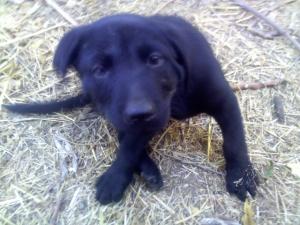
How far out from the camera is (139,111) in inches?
84.1

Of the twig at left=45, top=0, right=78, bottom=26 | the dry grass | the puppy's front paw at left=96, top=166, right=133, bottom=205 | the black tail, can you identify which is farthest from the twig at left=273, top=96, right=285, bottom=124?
the twig at left=45, top=0, right=78, bottom=26

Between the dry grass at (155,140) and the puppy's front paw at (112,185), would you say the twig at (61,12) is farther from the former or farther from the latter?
the puppy's front paw at (112,185)

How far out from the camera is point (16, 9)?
13.3ft

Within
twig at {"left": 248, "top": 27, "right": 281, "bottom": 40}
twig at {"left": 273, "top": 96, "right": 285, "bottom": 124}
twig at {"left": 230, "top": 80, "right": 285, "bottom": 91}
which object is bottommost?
twig at {"left": 273, "top": 96, "right": 285, "bottom": 124}

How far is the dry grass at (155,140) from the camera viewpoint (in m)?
2.74

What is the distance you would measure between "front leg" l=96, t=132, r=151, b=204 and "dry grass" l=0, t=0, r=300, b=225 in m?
0.06

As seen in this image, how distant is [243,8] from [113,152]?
1.75 m

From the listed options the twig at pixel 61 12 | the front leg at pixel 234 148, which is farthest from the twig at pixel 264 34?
the twig at pixel 61 12

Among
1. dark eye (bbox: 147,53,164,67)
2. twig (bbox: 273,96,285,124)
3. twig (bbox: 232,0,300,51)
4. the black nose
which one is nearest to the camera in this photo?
the black nose

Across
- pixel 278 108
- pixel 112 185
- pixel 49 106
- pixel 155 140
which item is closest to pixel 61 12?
pixel 49 106

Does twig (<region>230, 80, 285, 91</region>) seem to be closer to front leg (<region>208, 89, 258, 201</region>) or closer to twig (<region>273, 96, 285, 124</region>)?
twig (<region>273, 96, 285, 124</region>)

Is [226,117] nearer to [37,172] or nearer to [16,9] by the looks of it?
[37,172]

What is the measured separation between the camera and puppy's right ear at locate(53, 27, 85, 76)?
248 centimetres

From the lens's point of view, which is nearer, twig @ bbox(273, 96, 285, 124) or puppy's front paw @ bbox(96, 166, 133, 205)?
puppy's front paw @ bbox(96, 166, 133, 205)
